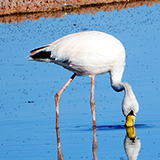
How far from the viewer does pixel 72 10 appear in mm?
24906

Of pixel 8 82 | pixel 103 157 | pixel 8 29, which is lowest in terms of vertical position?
pixel 103 157

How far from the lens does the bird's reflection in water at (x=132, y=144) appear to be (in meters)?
7.99

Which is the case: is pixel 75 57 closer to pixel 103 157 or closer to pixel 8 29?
pixel 103 157

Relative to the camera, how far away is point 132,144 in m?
8.53

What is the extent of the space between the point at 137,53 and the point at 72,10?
34.7 feet

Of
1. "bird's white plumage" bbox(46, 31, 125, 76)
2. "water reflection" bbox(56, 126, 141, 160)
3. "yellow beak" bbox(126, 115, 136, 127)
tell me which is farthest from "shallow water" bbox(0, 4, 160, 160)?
"bird's white plumage" bbox(46, 31, 125, 76)

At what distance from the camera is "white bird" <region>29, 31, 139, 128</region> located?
9359mm

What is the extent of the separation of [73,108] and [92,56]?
1313 mm

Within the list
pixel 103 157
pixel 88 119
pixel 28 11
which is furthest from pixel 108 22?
pixel 103 157

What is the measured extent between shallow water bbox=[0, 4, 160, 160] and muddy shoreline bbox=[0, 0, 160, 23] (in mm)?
6621

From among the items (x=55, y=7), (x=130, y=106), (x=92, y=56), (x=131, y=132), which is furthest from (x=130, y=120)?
(x=55, y=7)

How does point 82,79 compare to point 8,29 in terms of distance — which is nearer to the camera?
point 82,79

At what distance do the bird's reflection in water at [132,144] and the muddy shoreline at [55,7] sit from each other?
14.8m

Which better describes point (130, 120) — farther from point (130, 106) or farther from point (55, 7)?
point (55, 7)
